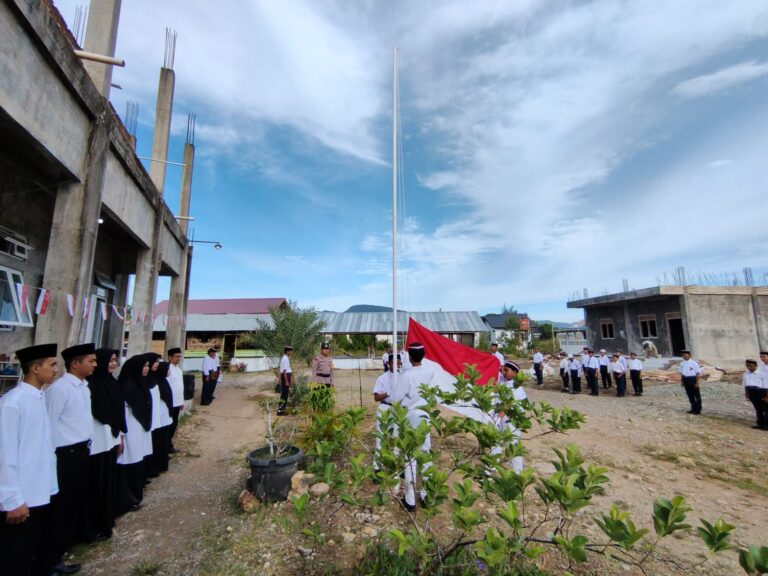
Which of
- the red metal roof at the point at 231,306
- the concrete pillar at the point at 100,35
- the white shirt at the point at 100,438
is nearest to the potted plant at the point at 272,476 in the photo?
the white shirt at the point at 100,438

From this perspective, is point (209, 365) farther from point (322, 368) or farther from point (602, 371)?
point (602, 371)

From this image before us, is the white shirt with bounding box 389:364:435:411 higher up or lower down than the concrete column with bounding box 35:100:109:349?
lower down

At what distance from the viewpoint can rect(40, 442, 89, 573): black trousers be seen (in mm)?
2902

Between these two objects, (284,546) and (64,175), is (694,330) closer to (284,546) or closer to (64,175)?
(284,546)

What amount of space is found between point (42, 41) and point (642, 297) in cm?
2136

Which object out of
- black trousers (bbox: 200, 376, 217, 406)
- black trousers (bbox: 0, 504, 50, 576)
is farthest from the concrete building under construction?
black trousers (bbox: 200, 376, 217, 406)

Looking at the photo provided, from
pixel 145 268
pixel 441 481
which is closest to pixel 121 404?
pixel 441 481

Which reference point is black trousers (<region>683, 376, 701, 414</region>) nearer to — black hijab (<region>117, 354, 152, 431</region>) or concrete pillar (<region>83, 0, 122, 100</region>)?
black hijab (<region>117, 354, 152, 431</region>)

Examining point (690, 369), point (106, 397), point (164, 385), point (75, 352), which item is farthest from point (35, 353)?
point (690, 369)

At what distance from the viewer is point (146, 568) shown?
2.98m

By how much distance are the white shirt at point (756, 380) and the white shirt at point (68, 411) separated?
12.0 meters

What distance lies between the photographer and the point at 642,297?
58.2 feet

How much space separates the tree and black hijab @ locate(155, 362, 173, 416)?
923 cm

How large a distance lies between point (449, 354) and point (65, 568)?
16.8 feet
